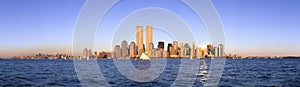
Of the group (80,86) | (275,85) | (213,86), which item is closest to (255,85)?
(275,85)

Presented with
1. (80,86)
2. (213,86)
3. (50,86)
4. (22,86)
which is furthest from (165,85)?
(22,86)

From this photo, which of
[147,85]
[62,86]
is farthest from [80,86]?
[147,85]

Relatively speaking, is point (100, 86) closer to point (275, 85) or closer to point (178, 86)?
point (178, 86)

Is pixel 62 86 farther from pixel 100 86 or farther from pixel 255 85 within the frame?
pixel 255 85

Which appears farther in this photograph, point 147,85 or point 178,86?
point 147,85

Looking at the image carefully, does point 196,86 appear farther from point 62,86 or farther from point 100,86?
point 62,86

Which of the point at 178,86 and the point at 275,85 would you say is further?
the point at 275,85
